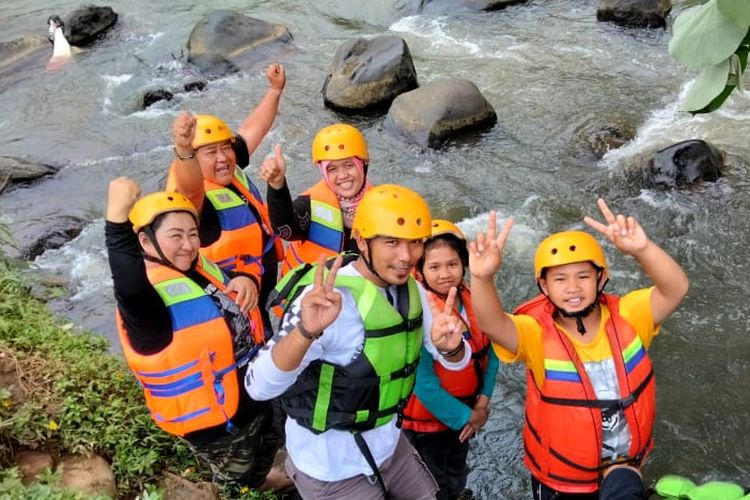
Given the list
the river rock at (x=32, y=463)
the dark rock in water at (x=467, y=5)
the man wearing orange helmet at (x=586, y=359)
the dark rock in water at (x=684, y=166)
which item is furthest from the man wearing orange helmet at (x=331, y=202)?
the dark rock in water at (x=467, y=5)

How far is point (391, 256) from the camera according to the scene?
3010 mm

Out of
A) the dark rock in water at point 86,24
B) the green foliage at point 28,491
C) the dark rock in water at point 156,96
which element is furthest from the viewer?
Answer: the dark rock in water at point 86,24

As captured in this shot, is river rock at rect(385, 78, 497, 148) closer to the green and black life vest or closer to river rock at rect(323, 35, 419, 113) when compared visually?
river rock at rect(323, 35, 419, 113)

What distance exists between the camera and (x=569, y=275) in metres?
3.37

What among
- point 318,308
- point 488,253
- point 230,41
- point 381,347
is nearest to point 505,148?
point 230,41

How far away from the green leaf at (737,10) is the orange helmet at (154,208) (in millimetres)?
2726

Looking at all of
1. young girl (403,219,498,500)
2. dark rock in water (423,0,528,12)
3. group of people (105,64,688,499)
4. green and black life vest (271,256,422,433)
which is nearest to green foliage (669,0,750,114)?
group of people (105,64,688,499)

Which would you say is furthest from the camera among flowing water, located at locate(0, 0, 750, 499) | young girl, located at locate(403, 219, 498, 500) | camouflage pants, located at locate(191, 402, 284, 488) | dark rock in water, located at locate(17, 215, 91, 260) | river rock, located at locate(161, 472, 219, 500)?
dark rock in water, located at locate(17, 215, 91, 260)

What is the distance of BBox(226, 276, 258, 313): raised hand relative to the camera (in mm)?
3706

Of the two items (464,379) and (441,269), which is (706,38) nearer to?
(441,269)

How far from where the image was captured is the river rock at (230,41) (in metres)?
12.7

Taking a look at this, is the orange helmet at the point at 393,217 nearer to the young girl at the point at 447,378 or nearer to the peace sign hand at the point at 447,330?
the peace sign hand at the point at 447,330

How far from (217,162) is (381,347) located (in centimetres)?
214

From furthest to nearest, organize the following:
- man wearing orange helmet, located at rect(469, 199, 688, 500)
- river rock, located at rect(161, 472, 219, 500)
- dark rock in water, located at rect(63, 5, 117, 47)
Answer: dark rock in water, located at rect(63, 5, 117, 47) → river rock, located at rect(161, 472, 219, 500) → man wearing orange helmet, located at rect(469, 199, 688, 500)
